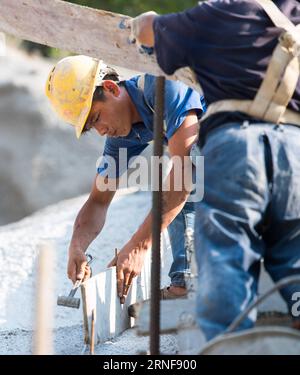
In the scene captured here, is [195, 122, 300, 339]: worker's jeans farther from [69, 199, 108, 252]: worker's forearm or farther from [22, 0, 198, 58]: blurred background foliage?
[22, 0, 198, 58]: blurred background foliage

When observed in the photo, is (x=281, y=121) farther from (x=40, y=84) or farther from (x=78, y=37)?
(x=40, y=84)

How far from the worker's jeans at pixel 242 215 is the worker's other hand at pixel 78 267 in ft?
6.13

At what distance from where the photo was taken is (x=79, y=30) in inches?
181

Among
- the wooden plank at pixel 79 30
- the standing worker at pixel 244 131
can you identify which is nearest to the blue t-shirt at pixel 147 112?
the wooden plank at pixel 79 30

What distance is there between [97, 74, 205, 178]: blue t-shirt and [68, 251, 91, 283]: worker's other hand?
0.56 metres

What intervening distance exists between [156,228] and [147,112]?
4.71 feet

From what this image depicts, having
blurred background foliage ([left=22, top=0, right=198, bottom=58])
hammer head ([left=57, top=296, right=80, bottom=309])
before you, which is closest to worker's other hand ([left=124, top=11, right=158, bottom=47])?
hammer head ([left=57, top=296, right=80, bottom=309])

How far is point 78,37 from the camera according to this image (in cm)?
462

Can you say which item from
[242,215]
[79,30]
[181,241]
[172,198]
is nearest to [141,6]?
[181,241]

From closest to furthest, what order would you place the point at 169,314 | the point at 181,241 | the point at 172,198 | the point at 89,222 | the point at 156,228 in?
the point at 156,228
the point at 169,314
the point at 172,198
the point at 181,241
the point at 89,222

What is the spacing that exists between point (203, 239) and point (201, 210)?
136 mm

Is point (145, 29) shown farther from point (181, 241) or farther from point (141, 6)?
point (141, 6)

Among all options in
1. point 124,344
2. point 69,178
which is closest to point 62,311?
point 124,344

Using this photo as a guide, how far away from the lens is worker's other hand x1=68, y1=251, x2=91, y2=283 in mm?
5688
